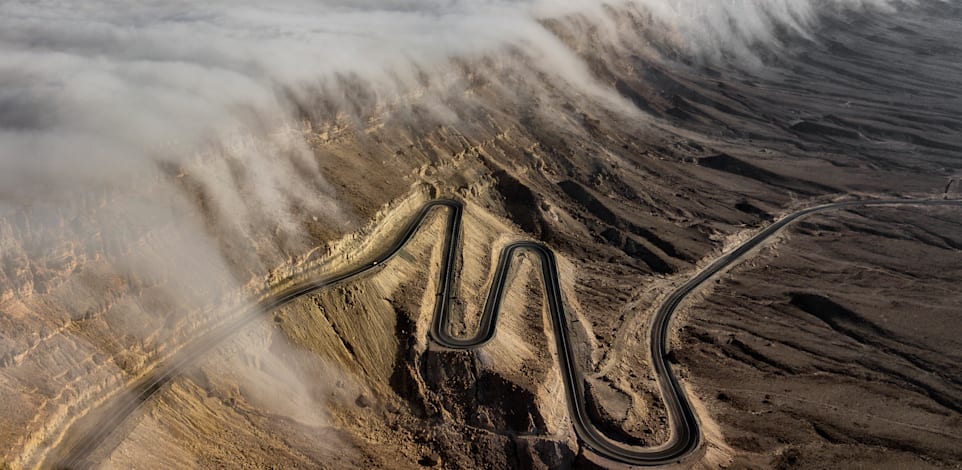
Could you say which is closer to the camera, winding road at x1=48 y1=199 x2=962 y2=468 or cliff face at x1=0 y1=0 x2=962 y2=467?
winding road at x1=48 y1=199 x2=962 y2=468

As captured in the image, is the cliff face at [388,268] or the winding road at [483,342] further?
the cliff face at [388,268]

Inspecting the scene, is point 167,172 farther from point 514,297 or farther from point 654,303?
point 654,303

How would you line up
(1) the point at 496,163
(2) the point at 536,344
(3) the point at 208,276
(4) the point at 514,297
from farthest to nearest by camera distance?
(1) the point at 496,163, (4) the point at 514,297, (2) the point at 536,344, (3) the point at 208,276

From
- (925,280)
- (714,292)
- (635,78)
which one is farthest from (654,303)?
(635,78)
